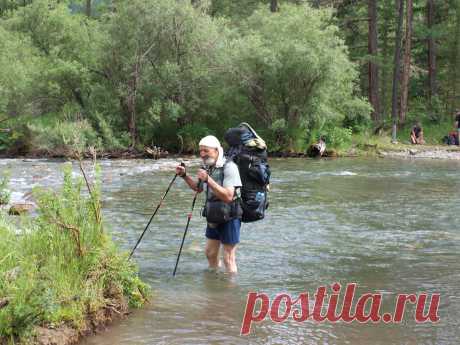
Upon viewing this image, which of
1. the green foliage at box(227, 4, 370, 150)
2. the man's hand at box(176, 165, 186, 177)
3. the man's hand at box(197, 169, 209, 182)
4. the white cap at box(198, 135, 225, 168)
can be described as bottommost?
the man's hand at box(197, 169, 209, 182)

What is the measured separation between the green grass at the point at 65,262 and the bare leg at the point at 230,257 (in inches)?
54.3

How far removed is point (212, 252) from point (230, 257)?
330 mm

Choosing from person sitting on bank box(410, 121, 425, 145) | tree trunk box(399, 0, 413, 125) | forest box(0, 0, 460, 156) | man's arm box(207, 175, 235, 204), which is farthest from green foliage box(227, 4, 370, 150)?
man's arm box(207, 175, 235, 204)

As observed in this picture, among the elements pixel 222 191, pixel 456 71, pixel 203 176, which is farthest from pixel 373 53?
pixel 203 176

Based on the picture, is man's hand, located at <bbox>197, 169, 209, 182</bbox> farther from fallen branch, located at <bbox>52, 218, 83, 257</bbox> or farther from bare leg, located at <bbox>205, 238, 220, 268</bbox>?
fallen branch, located at <bbox>52, 218, 83, 257</bbox>

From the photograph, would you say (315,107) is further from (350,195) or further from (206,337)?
(206,337)

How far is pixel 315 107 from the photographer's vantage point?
2928 centimetres

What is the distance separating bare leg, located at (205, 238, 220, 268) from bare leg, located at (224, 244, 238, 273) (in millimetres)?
214

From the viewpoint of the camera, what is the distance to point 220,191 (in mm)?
7312

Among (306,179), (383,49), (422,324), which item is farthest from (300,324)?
(383,49)

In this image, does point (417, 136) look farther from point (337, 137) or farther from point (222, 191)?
point (222, 191)

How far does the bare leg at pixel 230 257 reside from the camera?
26.0 feet

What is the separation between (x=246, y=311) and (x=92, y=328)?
1.69m

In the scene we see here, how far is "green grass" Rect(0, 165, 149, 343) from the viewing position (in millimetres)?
5430
